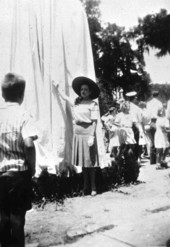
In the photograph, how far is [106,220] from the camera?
4281mm

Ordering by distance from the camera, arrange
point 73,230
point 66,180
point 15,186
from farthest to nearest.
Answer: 1. point 66,180
2. point 73,230
3. point 15,186

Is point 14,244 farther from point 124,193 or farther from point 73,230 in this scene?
point 124,193

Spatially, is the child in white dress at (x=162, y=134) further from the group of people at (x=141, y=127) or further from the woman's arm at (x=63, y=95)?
the woman's arm at (x=63, y=95)

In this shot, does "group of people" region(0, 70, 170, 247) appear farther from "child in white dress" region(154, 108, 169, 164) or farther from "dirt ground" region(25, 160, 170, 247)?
"dirt ground" region(25, 160, 170, 247)

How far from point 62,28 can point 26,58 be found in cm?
84

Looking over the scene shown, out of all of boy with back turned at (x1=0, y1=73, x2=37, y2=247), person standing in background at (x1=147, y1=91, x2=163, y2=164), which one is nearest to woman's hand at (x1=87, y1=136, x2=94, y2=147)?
boy with back turned at (x1=0, y1=73, x2=37, y2=247)

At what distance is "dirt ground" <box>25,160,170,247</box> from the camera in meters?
3.63

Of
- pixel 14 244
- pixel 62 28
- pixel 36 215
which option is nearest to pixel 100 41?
pixel 62 28

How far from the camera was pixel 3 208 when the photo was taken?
2.91 meters

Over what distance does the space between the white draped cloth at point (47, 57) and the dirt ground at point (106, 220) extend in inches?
35.1

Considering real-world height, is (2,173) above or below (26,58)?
below

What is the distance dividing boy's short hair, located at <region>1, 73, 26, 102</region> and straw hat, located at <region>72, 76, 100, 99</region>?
114 inches

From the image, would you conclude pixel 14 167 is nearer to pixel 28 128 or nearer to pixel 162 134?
pixel 28 128

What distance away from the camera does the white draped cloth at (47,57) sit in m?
5.73
